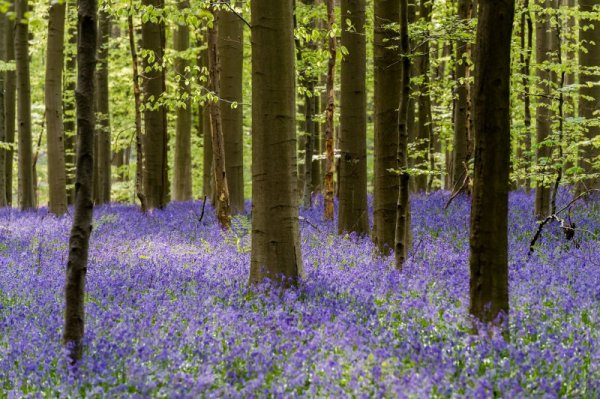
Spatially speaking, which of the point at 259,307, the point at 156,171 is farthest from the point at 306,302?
the point at 156,171

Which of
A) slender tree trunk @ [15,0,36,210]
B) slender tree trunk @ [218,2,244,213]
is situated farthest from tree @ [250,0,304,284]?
slender tree trunk @ [15,0,36,210]

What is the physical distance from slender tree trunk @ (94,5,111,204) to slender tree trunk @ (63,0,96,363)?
1839 cm

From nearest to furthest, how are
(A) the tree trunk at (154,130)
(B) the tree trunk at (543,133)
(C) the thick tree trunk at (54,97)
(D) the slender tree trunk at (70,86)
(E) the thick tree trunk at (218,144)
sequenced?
(B) the tree trunk at (543,133), (E) the thick tree trunk at (218,144), (C) the thick tree trunk at (54,97), (A) the tree trunk at (154,130), (D) the slender tree trunk at (70,86)

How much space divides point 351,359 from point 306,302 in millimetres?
1859

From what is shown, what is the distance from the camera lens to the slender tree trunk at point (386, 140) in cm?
959

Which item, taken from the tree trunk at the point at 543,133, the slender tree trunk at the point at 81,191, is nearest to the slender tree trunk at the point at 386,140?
the tree trunk at the point at 543,133

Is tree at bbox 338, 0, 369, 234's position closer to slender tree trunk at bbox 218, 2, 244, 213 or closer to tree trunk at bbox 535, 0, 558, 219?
tree trunk at bbox 535, 0, 558, 219

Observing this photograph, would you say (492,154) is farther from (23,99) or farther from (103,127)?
(103,127)

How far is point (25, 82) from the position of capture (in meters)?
18.5

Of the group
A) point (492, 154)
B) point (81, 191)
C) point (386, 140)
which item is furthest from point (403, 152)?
point (81, 191)

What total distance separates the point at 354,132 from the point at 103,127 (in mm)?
14099

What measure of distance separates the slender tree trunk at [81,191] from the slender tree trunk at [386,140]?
205 inches

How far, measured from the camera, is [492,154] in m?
5.21

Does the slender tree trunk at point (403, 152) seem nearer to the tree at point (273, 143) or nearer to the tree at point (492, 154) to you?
the tree at point (273, 143)
